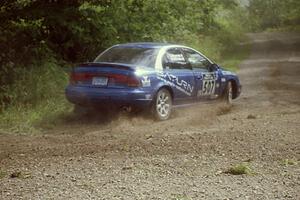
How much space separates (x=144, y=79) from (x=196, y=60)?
2093 mm

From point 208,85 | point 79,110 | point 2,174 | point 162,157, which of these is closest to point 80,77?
point 79,110

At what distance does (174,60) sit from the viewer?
1091cm

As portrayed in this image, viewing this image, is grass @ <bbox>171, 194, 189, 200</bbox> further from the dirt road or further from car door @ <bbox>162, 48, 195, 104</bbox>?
car door @ <bbox>162, 48, 195, 104</bbox>

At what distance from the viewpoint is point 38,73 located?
12172 mm

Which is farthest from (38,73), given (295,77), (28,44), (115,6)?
(295,77)

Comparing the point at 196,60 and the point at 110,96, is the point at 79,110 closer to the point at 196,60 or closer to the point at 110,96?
the point at 110,96

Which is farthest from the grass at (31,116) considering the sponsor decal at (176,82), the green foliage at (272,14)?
the green foliage at (272,14)

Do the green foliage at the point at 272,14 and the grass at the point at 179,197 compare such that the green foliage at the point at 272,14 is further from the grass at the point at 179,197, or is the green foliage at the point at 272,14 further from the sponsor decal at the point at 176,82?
the grass at the point at 179,197

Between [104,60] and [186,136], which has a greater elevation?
[104,60]

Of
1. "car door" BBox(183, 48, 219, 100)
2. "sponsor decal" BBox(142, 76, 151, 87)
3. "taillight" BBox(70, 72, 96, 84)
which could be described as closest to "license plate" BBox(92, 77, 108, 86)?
"taillight" BBox(70, 72, 96, 84)

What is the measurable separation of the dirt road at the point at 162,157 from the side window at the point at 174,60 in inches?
40.5

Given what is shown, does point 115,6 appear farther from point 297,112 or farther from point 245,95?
point 297,112

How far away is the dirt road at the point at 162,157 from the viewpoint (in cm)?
555

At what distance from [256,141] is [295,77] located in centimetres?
1175
